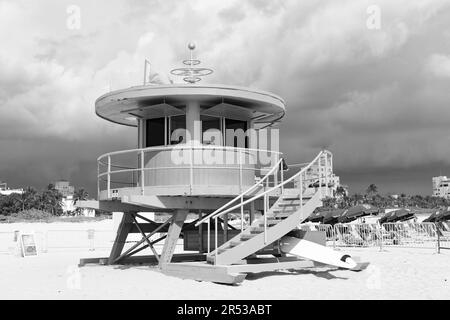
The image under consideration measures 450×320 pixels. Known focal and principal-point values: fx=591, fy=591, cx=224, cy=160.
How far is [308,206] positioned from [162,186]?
389 centimetres

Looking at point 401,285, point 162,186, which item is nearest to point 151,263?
point 162,186

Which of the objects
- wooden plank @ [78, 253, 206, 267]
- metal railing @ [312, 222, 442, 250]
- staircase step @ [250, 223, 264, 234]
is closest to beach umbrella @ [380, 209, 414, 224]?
metal railing @ [312, 222, 442, 250]

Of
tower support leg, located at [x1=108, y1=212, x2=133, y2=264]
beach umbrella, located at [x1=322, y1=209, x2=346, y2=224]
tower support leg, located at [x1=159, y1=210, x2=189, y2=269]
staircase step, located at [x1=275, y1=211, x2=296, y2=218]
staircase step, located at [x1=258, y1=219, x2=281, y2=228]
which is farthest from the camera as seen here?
beach umbrella, located at [x1=322, y1=209, x2=346, y2=224]

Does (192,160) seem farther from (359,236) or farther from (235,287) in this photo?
(359,236)

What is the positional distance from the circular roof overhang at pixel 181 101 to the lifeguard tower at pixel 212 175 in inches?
1.1

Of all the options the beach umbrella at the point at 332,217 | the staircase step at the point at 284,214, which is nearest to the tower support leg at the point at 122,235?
the staircase step at the point at 284,214

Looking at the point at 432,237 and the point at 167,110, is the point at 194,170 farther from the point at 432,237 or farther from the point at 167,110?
the point at 432,237

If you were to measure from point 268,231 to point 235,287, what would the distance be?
179 centimetres

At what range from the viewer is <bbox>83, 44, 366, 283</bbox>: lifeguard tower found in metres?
14.7

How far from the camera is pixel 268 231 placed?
14.2 metres

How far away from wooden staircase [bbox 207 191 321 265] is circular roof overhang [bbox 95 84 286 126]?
2.94m

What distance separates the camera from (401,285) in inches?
535

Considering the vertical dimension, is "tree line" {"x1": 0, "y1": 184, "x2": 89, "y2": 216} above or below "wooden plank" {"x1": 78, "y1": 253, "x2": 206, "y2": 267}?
above

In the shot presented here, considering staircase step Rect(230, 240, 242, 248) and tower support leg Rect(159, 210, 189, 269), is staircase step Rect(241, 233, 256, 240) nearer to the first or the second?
staircase step Rect(230, 240, 242, 248)
